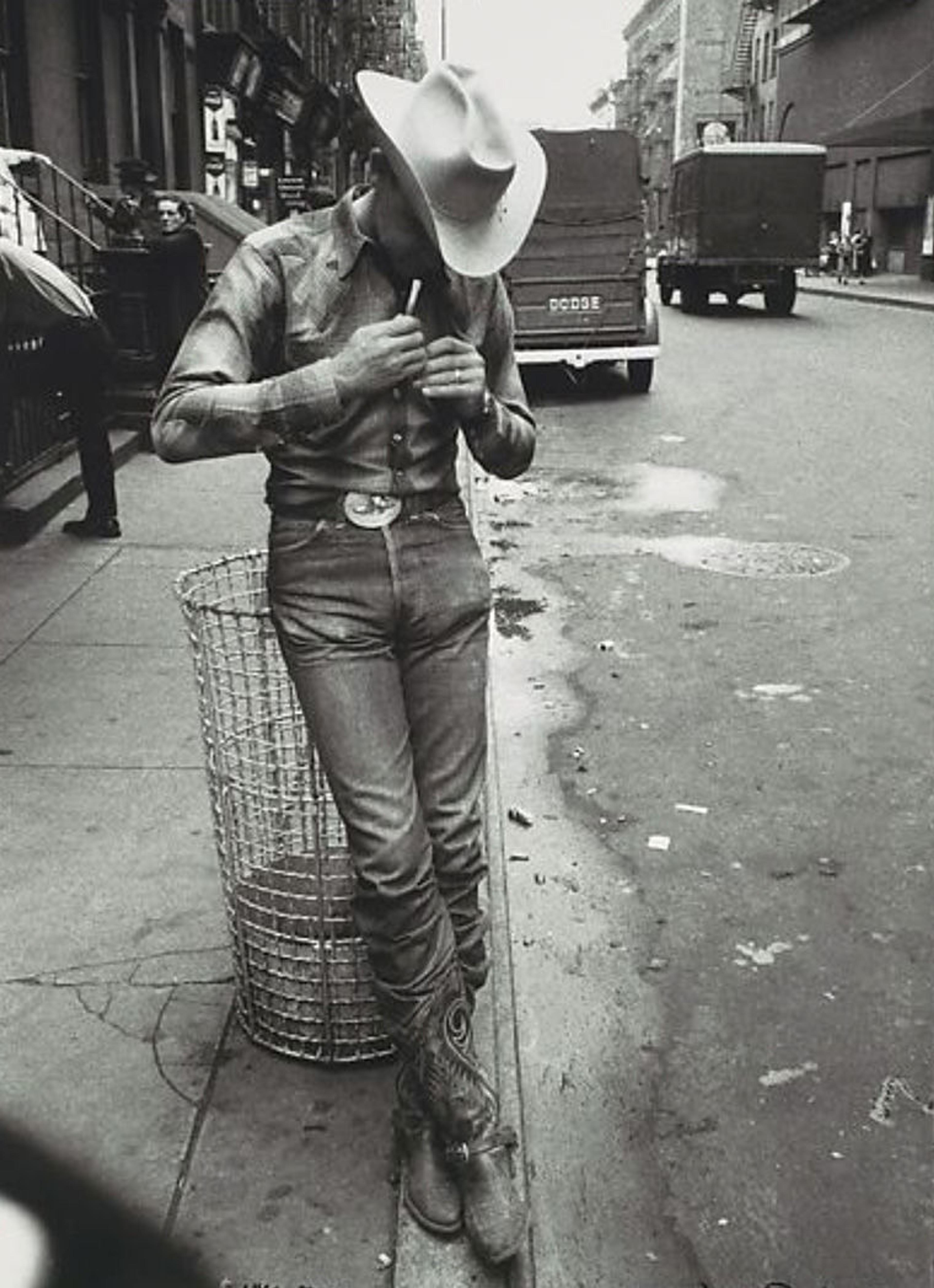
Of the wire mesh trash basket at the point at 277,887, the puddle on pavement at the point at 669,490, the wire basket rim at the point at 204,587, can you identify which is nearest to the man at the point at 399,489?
the wire basket rim at the point at 204,587

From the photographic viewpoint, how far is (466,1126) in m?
2.92

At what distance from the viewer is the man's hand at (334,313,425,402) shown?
2734 mm

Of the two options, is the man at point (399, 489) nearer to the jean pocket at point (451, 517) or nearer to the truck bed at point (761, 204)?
the jean pocket at point (451, 517)

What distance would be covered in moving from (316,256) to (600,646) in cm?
471

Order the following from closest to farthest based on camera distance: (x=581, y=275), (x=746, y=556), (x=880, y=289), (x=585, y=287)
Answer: (x=746, y=556) → (x=585, y=287) → (x=581, y=275) → (x=880, y=289)

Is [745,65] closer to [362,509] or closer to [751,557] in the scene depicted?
[751,557]

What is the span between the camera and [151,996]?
3.76 metres

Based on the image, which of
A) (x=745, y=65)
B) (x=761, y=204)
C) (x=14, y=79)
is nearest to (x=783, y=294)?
(x=761, y=204)

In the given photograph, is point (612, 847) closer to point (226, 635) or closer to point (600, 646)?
point (226, 635)

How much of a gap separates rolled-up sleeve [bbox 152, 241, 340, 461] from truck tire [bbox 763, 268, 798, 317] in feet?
103

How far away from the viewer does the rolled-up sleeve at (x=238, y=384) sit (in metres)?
2.77

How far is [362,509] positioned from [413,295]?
0.43m

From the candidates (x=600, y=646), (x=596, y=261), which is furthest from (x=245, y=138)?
(x=600, y=646)

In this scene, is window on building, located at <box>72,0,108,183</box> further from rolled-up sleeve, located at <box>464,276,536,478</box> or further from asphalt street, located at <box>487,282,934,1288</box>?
rolled-up sleeve, located at <box>464,276,536,478</box>
